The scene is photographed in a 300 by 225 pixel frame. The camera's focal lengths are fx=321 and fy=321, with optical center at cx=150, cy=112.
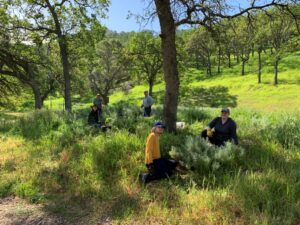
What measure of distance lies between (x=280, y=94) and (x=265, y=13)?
1390 inches

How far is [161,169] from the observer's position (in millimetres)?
6430

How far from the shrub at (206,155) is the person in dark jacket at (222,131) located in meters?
0.62

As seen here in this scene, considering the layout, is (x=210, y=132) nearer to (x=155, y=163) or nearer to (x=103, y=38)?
(x=155, y=163)

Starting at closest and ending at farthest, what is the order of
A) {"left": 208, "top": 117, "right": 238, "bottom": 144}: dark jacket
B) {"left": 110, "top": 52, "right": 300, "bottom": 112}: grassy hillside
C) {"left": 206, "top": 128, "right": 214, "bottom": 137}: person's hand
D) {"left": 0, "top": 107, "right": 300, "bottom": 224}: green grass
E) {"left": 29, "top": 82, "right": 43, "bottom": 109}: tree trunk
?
{"left": 0, "top": 107, "right": 300, "bottom": 224}: green grass
{"left": 208, "top": 117, "right": 238, "bottom": 144}: dark jacket
{"left": 206, "top": 128, "right": 214, "bottom": 137}: person's hand
{"left": 29, "top": 82, "right": 43, "bottom": 109}: tree trunk
{"left": 110, "top": 52, "right": 300, "bottom": 112}: grassy hillside

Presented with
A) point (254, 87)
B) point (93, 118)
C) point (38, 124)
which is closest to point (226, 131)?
point (93, 118)

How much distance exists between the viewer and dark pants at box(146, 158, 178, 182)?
6.35 m

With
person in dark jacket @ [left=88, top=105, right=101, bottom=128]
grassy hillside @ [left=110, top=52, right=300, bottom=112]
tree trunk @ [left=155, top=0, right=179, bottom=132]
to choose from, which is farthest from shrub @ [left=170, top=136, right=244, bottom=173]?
grassy hillside @ [left=110, top=52, right=300, bottom=112]

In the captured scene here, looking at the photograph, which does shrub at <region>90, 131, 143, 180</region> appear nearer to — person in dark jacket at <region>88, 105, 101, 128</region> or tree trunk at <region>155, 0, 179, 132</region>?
tree trunk at <region>155, 0, 179, 132</region>

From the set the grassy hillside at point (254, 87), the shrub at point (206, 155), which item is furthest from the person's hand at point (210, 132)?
the grassy hillside at point (254, 87)

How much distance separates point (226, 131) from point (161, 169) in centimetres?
216

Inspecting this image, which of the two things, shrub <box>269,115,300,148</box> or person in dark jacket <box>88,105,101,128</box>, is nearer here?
shrub <box>269,115,300,148</box>

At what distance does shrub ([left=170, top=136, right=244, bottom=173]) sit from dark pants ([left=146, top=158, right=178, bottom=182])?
13.4 inches

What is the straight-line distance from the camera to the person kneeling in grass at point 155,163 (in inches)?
250

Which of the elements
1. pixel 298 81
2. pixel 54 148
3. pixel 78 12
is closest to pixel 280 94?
pixel 298 81
